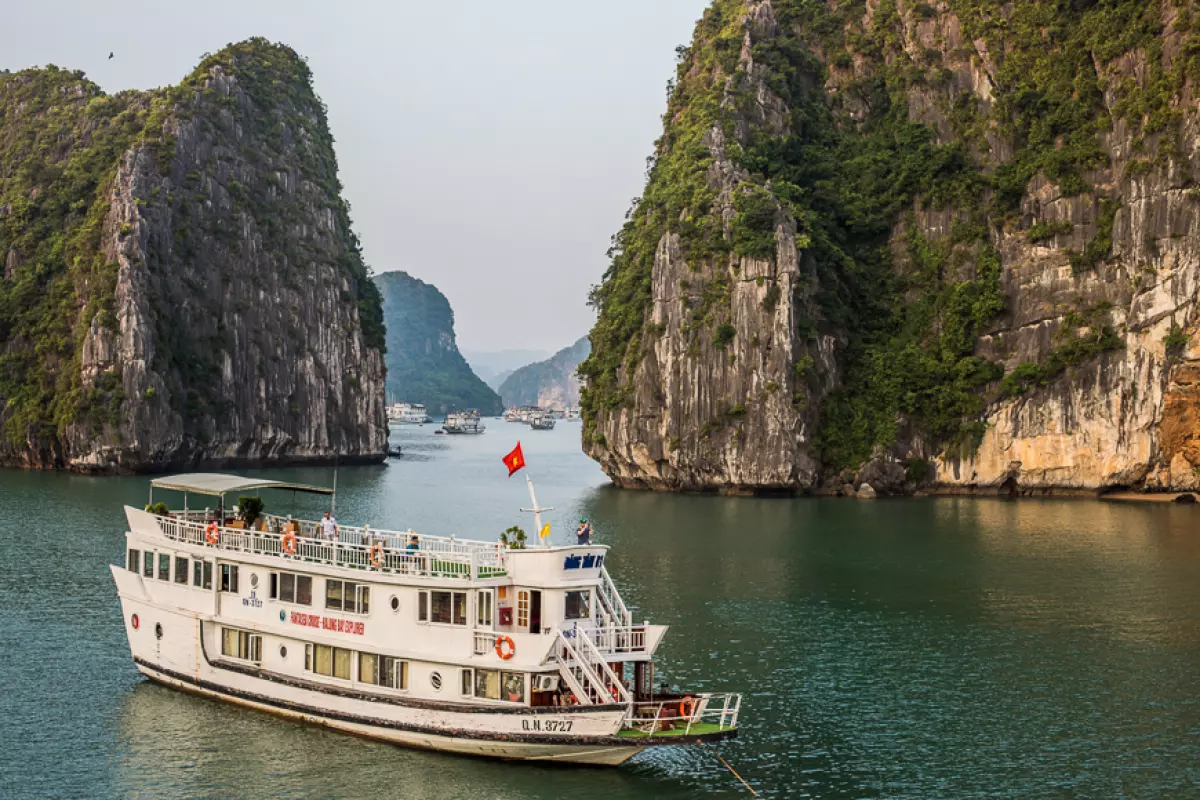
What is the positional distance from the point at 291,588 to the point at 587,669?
318 inches

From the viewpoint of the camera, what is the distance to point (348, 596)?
28.4 meters

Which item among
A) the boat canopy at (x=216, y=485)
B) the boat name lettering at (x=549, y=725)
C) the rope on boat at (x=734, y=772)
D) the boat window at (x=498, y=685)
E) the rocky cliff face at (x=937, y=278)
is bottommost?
the rope on boat at (x=734, y=772)

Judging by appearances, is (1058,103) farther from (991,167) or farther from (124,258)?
(124,258)

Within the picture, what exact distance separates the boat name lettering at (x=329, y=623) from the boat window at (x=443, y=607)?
1.71 meters

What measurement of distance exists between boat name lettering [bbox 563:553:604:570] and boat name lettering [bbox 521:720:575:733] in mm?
3358

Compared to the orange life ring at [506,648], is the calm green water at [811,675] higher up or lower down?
lower down

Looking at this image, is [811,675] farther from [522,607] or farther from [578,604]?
[522,607]

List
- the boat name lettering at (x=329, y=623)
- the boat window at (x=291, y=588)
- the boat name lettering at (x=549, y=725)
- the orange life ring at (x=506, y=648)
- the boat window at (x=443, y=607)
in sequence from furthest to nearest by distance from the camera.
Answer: the boat window at (x=291, y=588)
the boat name lettering at (x=329, y=623)
the boat window at (x=443, y=607)
the orange life ring at (x=506, y=648)
the boat name lettering at (x=549, y=725)

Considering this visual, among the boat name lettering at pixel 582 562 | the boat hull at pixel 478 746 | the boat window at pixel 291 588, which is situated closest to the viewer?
the boat hull at pixel 478 746

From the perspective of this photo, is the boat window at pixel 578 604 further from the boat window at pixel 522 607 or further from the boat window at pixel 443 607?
the boat window at pixel 443 607

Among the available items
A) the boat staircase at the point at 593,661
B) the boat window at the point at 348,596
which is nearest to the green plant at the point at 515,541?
the boat staircase at the point at 593,661

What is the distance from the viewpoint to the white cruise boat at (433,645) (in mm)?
25844

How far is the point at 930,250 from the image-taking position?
97250mm

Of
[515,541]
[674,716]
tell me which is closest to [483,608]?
[515,541]
